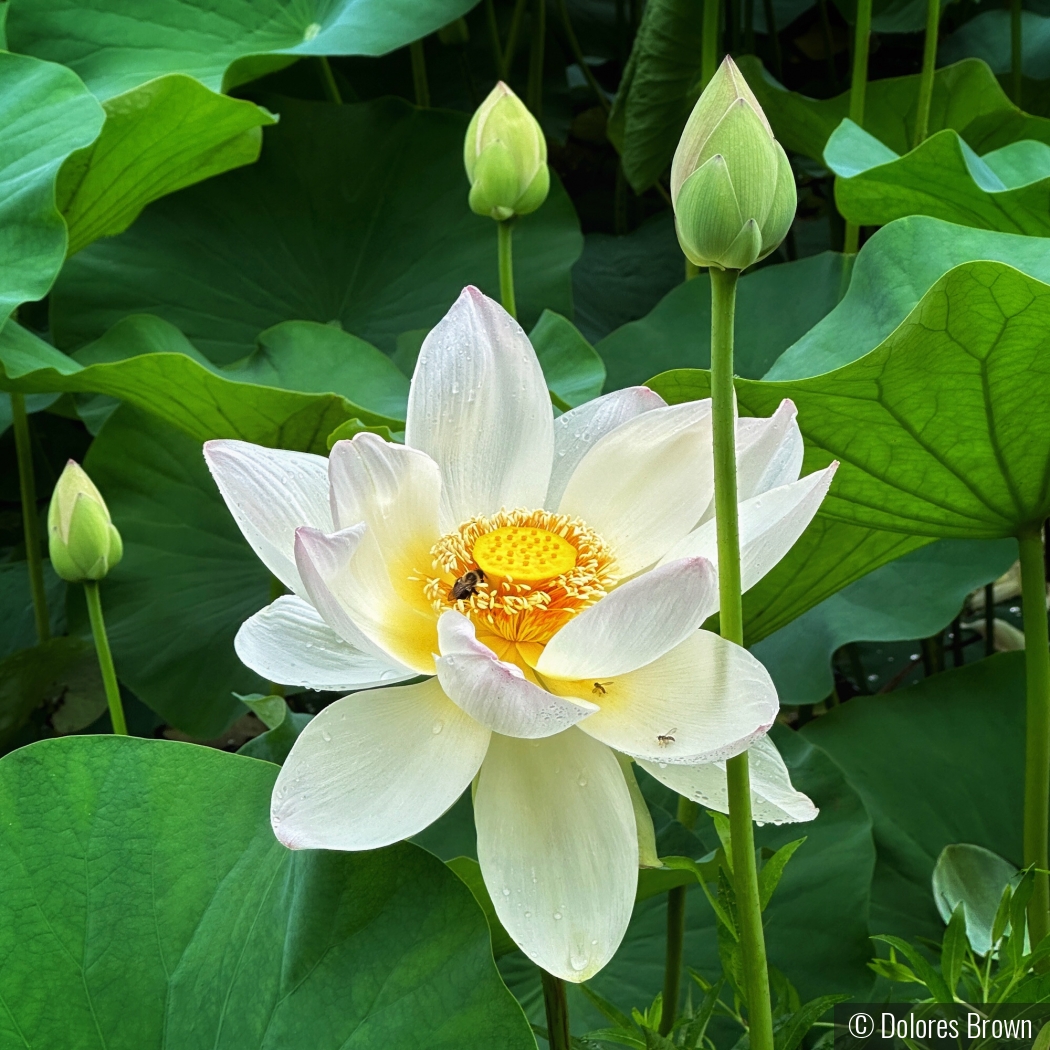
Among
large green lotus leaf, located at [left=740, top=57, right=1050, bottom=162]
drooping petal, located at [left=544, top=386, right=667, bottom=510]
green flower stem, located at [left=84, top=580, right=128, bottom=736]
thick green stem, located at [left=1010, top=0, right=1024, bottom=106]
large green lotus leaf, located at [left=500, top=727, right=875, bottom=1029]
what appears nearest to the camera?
drooping petal, located at [left=544, top=386, right=667, bottom=510]

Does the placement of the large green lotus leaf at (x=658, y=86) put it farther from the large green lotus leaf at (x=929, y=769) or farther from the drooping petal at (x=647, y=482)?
the drooping petal at (x=647, y=482)

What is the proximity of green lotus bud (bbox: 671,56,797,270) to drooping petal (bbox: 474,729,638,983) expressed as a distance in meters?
0.21

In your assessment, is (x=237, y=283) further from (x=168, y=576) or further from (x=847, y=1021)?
(x=847, y=1021)

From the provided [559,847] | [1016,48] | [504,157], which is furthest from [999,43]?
[559,847]

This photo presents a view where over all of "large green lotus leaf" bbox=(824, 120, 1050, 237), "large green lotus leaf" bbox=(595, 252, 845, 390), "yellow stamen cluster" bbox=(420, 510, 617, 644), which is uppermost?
"yellow stamen cluster" bbox=(420, 510, 617, 644)

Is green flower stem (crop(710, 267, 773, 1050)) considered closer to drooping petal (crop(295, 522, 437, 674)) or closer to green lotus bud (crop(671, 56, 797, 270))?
green lotus bud (crop(671, 56, 797, 270))

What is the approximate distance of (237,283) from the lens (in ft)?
4.66

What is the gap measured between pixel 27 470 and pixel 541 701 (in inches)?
37.5

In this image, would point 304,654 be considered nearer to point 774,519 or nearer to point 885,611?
point 774,519

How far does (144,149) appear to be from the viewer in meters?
1.06

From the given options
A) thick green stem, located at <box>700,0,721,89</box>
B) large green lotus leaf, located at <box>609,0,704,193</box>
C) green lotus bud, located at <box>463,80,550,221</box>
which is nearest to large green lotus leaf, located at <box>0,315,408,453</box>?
green lotus bud, located at <box>463,80,550,221</box>

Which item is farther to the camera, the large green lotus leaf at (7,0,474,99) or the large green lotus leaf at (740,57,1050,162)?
the large green lotus leaf at (740,57,1050,162)

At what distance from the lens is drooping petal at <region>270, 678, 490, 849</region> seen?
0.42m

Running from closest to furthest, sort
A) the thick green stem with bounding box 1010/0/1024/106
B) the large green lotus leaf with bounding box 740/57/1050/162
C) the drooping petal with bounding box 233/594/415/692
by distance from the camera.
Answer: the drooping petal with bounding box 233/594/415/692
the large green lotus leaf with bounding box 740/57/1050/162
the thick green stem with bounding box 1010/0/1024/106
